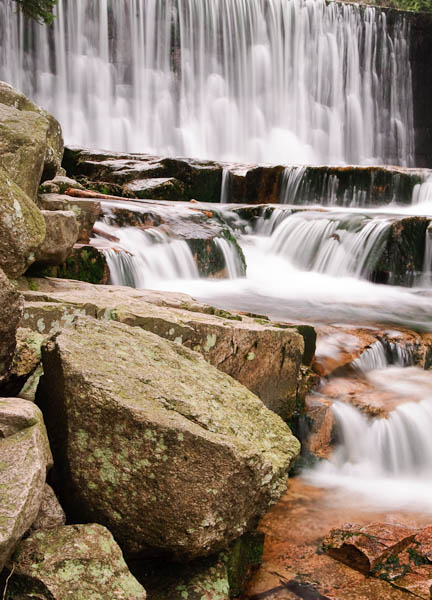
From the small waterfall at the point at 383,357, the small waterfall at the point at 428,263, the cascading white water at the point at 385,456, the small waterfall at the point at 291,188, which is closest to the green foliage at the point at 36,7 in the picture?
the small waterfall at the point at 291,188

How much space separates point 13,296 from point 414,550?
238cm

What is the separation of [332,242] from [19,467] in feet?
30.1

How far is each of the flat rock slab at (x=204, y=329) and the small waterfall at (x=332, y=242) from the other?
230 inches

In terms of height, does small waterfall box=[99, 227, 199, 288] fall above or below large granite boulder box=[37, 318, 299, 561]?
above

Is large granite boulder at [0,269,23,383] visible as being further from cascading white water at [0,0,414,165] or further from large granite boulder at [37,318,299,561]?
cascading white water at [0,0,414,165]

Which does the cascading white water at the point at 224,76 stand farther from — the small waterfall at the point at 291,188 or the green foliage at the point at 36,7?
the small waterfall at the point at 291,188

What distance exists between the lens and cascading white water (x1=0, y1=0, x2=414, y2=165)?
60.9 feet

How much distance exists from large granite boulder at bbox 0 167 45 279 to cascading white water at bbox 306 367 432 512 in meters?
2.55

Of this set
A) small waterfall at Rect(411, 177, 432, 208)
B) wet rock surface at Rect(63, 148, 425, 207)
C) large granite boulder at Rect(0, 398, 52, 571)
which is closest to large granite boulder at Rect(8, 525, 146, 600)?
large granite boulder at Rect(0, 398, 52, 571)

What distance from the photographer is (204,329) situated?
3.92 metres

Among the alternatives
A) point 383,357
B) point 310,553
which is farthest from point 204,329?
point 383,357

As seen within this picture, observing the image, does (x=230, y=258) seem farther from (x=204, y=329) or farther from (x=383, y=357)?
(x=204, y=329)

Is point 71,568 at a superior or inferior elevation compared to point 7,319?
inferior

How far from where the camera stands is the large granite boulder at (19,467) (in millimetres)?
1960
